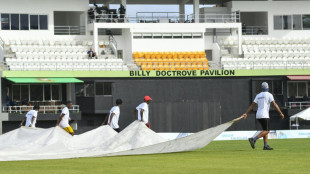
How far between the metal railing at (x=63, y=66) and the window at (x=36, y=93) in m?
2.50

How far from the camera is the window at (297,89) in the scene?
60.7m

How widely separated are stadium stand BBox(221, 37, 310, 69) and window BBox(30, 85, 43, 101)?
12.7m

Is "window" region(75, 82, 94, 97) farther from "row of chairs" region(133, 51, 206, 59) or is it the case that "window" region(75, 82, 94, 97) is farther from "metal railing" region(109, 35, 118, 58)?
"row of chairs" region(133, 51, 206, 59)

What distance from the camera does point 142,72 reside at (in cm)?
5616

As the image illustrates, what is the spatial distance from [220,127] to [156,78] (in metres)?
34.4

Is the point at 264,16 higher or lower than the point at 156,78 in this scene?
higher

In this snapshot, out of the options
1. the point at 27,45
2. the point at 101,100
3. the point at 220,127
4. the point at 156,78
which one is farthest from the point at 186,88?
the point at 220,127

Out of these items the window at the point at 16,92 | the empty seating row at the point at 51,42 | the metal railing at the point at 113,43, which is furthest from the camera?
the metal railing at the point at 113,43

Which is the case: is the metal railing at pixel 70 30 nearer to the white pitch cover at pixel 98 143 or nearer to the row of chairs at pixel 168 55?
the row of chairs at pixel 168 55

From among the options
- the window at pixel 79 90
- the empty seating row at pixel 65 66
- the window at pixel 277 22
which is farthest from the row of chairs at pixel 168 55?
the window at pixel 277 22

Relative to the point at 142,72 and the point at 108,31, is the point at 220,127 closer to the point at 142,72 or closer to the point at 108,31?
the point at 142,72

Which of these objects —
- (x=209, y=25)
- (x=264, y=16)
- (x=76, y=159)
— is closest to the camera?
(x=76, y=159)

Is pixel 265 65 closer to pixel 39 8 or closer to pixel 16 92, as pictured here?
pixel 39 8

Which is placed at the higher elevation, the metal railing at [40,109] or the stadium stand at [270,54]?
the stadium stand at [270,54]
